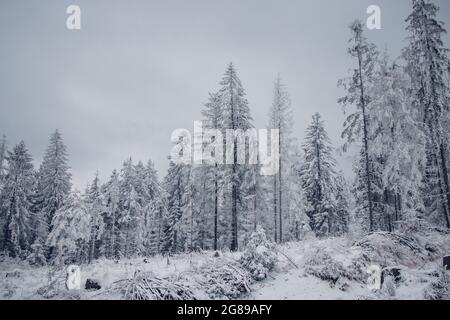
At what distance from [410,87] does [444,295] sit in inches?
645

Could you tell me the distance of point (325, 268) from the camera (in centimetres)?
928

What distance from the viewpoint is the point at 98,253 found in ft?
137

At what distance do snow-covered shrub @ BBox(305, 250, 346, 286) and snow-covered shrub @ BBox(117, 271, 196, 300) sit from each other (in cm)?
434

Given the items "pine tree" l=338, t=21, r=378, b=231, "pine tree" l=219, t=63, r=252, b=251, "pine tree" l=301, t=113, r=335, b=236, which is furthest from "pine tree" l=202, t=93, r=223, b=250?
"pine tree" l=301, t=113, r=335, b=236

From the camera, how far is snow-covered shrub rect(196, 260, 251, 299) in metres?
8.28

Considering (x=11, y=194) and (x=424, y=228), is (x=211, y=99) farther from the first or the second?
(x=11, y=194)

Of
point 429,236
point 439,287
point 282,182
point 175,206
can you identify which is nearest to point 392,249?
point 439,287

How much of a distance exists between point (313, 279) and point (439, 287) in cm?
344

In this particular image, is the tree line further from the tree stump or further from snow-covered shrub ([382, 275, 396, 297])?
snow-covered shrub ([382, 275, 396, 297])

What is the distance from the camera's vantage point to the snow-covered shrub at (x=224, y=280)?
27.2 ft

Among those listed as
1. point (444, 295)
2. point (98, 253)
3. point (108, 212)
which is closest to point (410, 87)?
point (444, 295)

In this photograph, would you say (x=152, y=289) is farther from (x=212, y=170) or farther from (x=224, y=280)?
(x=212, y=170)

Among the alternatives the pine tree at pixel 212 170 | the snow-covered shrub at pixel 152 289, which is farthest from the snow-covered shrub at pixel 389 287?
the pine tree at pixel 212 170
